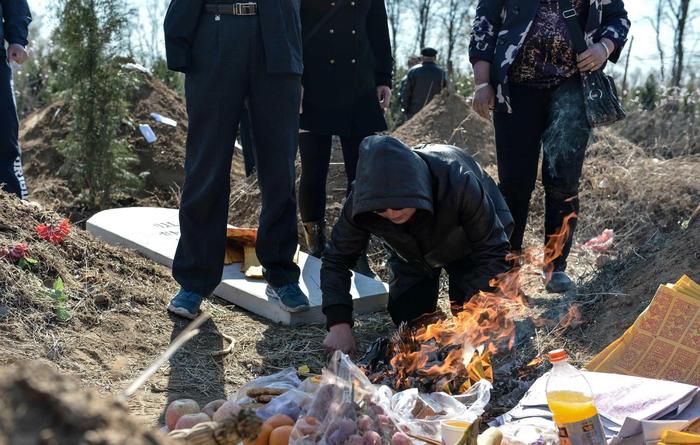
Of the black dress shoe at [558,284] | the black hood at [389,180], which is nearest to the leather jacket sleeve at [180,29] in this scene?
the black hood at [389,180]

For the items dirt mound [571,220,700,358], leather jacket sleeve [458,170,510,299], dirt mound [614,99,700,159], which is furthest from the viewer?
dirt mound [614,99,700,159]

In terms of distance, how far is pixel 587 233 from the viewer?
6.90 m

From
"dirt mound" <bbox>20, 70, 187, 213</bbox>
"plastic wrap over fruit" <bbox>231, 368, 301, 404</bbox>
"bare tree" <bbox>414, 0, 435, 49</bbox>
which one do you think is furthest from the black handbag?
"bare tree" <bbox>414, 0, 435, 49</bbox>

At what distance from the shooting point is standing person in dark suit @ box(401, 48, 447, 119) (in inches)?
470

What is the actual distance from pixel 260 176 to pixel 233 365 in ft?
3.42

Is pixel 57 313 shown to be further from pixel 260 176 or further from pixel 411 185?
pixel 411 185

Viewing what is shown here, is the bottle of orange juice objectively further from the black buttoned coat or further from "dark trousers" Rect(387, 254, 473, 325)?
the black buttoned coat

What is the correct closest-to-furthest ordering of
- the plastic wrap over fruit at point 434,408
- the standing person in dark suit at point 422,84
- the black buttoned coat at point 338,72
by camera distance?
the plastic wrap over fruit at point 434,408, the black buttoned coat at point 338,72, the standing person in dark suit at point 422,84

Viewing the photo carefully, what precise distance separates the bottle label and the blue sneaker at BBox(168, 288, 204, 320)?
2.43 metres

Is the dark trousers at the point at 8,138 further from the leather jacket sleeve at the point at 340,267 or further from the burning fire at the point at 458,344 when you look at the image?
the burning fire at the point at 458,344

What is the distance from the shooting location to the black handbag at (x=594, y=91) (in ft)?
15.4

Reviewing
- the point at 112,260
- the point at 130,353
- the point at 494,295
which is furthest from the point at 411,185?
the point at 112,260

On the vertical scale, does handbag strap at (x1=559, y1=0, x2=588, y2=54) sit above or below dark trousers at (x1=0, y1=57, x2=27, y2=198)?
above

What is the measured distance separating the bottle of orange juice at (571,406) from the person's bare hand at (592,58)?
2291 millimetres
